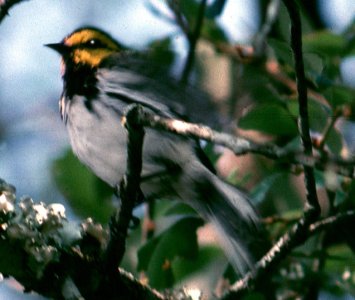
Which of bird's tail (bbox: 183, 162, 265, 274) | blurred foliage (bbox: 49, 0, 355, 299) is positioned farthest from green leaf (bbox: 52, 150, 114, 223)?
bird's tail (bbox: 183, 162, 265, 274)

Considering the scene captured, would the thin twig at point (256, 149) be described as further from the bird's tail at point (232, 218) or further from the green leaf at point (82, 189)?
the green leaf at point (82, 189)

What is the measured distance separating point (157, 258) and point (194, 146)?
0.46m

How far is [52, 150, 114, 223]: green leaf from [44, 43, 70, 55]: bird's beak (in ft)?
1.56

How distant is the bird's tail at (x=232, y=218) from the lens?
290 cm

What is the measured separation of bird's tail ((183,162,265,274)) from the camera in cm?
290

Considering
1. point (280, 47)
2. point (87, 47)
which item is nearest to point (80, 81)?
point (87, 47)

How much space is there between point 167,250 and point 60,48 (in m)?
1.31

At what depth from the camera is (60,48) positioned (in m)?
3.92

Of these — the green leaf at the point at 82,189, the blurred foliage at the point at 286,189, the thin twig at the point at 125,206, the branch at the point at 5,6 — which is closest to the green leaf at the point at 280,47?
the blurred foliage at the point at 286,189

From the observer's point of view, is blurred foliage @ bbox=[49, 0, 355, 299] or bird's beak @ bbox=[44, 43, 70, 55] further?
bird's beak @ bbox=[44, 43, 70, 55]

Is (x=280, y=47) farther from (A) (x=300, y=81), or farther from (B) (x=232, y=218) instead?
(A) (x=300, y=81)

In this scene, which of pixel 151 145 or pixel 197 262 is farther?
pixel 197 262

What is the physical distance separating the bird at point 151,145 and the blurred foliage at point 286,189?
0.12 m

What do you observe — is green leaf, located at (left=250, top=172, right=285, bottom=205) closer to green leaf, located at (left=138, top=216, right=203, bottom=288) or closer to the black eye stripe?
green leaf, located at (left=138, top=216, right=203, bottom=288)
